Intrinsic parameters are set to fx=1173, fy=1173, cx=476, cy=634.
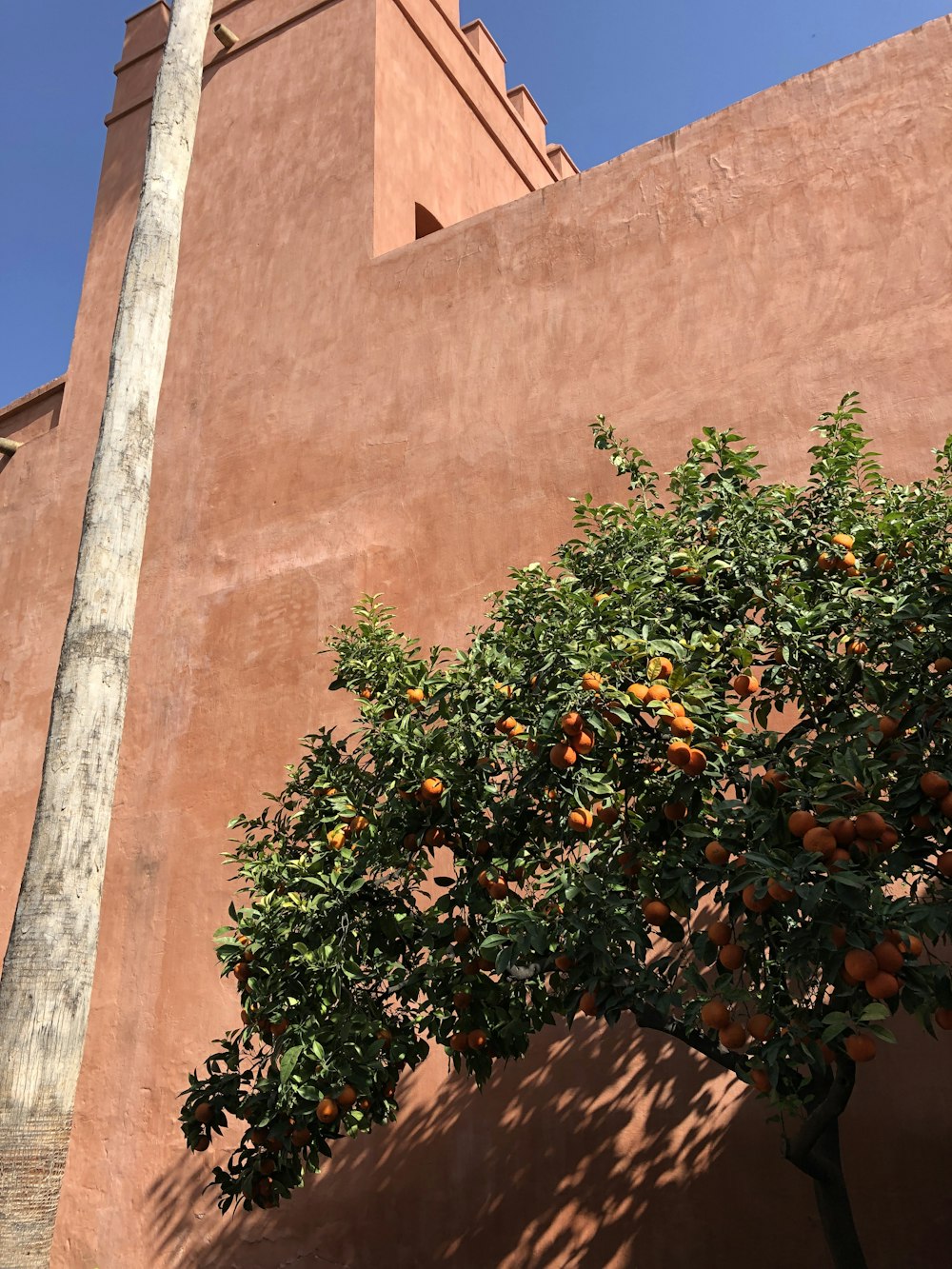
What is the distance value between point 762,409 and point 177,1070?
4.91 metres

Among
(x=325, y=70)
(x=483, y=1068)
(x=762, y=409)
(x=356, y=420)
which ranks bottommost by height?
(x=483, y=1068)

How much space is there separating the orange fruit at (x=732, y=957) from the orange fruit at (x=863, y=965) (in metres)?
0.32

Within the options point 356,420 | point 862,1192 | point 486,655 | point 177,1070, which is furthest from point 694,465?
point 177,1070

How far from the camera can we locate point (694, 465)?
4.46 meters

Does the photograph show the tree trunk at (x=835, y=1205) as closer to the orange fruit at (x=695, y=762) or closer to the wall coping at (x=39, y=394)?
the orange fruit at (x=695, y=762)

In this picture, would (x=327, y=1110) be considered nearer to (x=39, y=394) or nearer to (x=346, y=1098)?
(x=346, y=1098)

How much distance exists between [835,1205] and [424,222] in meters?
7.95

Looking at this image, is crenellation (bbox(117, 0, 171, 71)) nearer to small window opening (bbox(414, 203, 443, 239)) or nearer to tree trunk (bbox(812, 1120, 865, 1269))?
small window opening (bbox(414, 203, 443, 239))

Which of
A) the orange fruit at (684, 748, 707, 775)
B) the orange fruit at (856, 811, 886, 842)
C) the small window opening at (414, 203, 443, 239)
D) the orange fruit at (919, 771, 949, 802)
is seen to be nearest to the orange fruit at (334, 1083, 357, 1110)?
the orange fruit at (684, 748, 707, 775)

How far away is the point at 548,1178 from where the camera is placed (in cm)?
544

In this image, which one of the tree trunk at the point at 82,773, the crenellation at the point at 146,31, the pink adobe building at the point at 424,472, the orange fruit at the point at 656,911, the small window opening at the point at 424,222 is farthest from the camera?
the crenellation at the point at 146,31

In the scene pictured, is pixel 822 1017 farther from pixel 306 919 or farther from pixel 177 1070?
pixel 177 1070

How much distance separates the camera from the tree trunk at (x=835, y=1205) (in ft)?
12.5

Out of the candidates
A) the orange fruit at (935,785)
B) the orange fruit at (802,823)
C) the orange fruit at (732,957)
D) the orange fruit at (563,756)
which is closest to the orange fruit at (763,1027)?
the orange fruit at (732,957)
